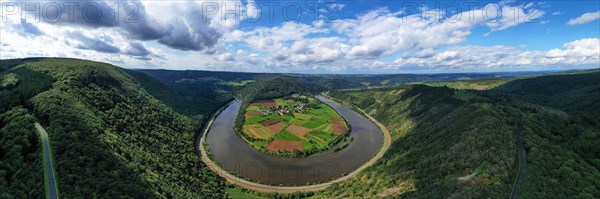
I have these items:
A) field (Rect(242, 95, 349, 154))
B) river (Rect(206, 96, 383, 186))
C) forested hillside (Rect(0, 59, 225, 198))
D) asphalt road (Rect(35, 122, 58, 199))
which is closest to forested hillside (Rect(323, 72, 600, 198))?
river (Rect(206, 96, 383, 186))

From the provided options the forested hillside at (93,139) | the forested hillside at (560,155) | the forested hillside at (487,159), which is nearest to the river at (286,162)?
the forested hillside at (93,139)

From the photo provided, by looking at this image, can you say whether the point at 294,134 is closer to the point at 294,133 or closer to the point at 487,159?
the point at 294,133

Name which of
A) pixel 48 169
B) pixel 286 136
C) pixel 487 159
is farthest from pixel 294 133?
pixel 48 169

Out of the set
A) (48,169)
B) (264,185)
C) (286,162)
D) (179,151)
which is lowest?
(264,185)

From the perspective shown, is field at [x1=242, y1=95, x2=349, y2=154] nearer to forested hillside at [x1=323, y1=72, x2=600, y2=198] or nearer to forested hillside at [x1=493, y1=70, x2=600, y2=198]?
forested hillside at [x1=323, y1=72, x2=600, y2=198]

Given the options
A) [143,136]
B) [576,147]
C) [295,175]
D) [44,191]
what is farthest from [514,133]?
[143,136]
